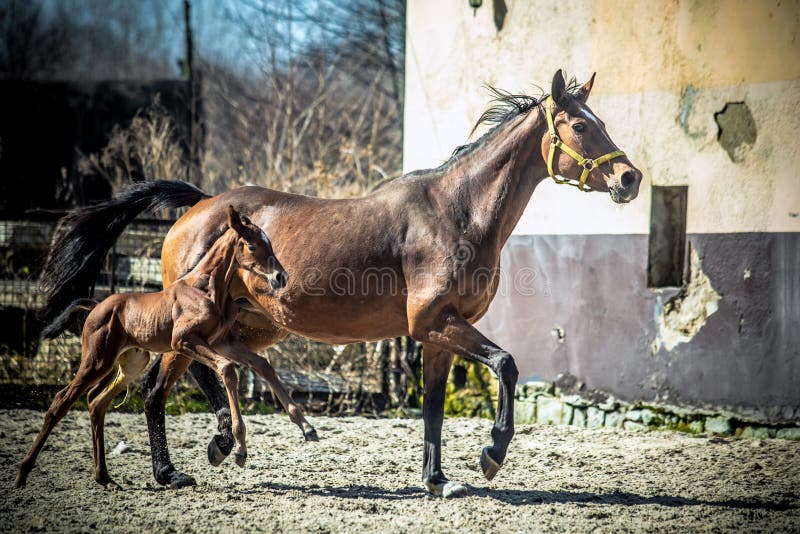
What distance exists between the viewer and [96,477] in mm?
5645

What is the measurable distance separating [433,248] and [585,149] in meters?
1.30

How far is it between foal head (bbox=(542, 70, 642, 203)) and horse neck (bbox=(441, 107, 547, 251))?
0.14m

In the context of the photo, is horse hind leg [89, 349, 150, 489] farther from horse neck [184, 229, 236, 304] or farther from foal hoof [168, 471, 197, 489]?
horse neck [184, 229, 236, 304]

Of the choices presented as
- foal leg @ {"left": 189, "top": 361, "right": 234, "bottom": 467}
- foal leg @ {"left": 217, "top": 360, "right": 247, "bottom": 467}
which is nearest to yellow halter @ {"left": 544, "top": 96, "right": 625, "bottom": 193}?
foal leg @ {"left": 217, "top": 360, "right": 247, "bottom": 467}

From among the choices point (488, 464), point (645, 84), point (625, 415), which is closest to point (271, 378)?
point (488, 464)

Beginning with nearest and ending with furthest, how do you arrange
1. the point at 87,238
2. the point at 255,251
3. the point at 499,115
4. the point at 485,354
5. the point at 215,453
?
the point at 485,354, the point at 255,251, the point at 215,453, the point at 499,115, the point at 87,238

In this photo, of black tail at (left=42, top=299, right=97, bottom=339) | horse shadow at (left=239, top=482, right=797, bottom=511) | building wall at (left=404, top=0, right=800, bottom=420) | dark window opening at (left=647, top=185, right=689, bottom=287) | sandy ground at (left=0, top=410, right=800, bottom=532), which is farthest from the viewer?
dark window opening at (left=647, top=185, right=689, bottom=287)

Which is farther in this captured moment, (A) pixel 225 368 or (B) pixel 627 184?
(B) pixel 627 184

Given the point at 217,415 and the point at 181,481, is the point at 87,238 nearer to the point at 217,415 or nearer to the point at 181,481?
the point at 217,415

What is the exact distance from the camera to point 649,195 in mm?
8008

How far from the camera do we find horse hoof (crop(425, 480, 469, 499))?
5.50 meters

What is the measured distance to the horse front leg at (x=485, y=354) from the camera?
521 centimetres

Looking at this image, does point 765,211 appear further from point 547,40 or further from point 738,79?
point 547,40

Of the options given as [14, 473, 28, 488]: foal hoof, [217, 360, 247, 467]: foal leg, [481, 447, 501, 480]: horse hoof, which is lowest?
[14, 473, 28, 488]: foal hoof
